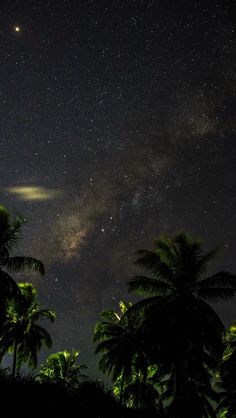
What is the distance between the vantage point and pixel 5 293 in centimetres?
2020

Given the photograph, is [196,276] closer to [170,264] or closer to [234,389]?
[170,264]

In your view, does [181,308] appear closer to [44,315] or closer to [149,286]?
[149,286]

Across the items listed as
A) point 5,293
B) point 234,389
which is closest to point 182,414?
point 5,293

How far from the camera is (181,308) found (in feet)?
61.6

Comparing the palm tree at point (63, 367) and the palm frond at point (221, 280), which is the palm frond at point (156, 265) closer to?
the palm frond at point (221, 280)

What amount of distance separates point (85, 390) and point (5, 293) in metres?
9.65

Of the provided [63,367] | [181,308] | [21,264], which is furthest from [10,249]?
[63,367]

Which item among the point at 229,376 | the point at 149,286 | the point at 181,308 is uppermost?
the point at 149,286

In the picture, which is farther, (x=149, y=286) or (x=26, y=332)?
(x=26, y=332)

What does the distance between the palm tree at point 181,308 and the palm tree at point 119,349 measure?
8.08m

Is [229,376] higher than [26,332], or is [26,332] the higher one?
[26,332]

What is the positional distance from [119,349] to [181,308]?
11.1 m

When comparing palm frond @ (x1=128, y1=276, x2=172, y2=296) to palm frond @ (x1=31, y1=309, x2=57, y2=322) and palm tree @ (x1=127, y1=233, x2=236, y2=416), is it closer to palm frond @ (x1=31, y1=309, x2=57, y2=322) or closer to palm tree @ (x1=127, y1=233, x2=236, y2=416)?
palm tree @ (x1=127, y1=233, x2=236, y2=416)

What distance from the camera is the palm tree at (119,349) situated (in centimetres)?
2795
